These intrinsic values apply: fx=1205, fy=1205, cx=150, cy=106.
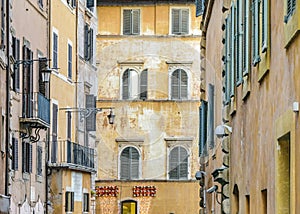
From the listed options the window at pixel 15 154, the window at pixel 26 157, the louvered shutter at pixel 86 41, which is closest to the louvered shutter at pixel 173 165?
the louvered shutter at pixel 86 41

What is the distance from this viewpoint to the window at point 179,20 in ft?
209

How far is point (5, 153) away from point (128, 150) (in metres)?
32.9

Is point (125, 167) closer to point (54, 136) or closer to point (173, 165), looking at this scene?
point (173, 165)

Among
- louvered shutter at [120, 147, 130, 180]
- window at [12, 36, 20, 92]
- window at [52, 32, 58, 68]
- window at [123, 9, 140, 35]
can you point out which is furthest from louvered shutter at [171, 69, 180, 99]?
window at [12, 36, 20, 92]

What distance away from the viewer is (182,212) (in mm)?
62438

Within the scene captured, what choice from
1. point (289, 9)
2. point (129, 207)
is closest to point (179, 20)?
point (129, 207)

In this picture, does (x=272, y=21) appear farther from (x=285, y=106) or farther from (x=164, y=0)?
(x=164, y=0)

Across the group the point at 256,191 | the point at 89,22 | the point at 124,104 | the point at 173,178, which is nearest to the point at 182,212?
the point at 173,178

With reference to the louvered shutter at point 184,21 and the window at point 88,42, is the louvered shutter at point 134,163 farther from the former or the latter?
the window at point 88,42

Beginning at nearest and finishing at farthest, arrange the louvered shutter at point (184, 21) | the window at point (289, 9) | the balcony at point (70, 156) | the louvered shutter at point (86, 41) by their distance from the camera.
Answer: the window at point (289, 9) → the balcony at point (70, 156) → the louvered shutter at point (86, 41) → the louvered shutter at point (184, 21)

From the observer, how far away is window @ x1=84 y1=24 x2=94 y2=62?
48.8 metres

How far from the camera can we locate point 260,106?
14.8 metres

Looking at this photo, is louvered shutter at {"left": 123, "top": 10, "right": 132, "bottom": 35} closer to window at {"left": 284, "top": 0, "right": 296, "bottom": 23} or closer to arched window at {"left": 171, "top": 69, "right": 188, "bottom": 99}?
arched window at {"left": 171, "top": 69, "right": 188, "bottom": 99}

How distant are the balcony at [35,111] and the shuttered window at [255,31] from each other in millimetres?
20340
